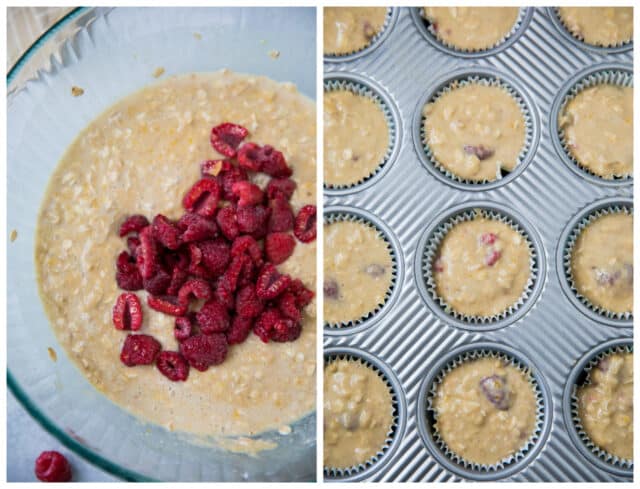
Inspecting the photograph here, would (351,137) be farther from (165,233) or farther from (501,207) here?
(165,233)

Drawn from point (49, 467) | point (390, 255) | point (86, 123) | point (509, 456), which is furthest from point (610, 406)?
point (86, 123)

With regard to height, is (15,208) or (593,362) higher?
(15,208)

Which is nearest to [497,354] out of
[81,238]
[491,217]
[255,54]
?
[491,217]

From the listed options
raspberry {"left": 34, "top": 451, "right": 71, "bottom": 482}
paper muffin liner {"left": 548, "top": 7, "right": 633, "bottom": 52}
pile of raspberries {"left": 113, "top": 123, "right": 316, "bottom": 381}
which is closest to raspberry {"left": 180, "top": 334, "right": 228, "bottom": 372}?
pile of raspberries {"left": 113, "top": 123, "right": 316, "bottom": 381}

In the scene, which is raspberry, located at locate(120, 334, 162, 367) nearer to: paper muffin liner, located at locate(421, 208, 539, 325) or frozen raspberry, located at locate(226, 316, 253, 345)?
frozen raspberry, located at locate(226, 316, 253, 345)

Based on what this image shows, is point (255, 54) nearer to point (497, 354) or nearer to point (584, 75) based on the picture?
point (584, 75)

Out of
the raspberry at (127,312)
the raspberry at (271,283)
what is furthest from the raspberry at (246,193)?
the raspberry at (127,312)
